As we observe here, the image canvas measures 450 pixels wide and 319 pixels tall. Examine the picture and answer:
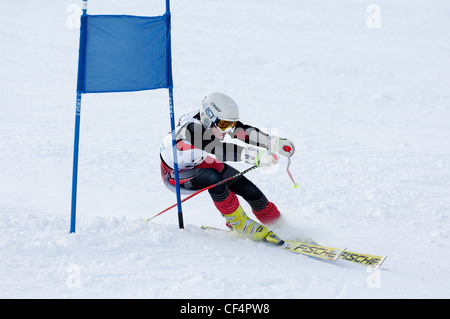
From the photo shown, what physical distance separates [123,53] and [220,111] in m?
1.09

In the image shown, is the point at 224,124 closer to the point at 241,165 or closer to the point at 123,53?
the point at 123,53

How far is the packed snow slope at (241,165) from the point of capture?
13.8 ft

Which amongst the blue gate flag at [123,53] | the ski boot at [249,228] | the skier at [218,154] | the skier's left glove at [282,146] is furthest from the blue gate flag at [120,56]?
the skier's left glove at [282,146]

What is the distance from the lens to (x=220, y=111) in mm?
5039

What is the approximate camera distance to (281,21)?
20797mm

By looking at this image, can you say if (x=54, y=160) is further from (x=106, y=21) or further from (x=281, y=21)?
(x=281, y=21)

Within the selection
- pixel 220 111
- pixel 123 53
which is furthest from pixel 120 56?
pixel 220 111

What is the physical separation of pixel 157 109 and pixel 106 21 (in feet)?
23.2

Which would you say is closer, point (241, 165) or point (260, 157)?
point (260, 157)

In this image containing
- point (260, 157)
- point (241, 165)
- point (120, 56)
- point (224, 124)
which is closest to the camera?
point (120, 56)

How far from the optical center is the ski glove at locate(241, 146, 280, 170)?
16.5 feet

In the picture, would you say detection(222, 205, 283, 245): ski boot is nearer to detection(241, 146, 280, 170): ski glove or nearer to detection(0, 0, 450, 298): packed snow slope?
detection(0, 0, 450, 298): packed snow slope

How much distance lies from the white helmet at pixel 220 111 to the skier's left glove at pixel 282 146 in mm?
522
